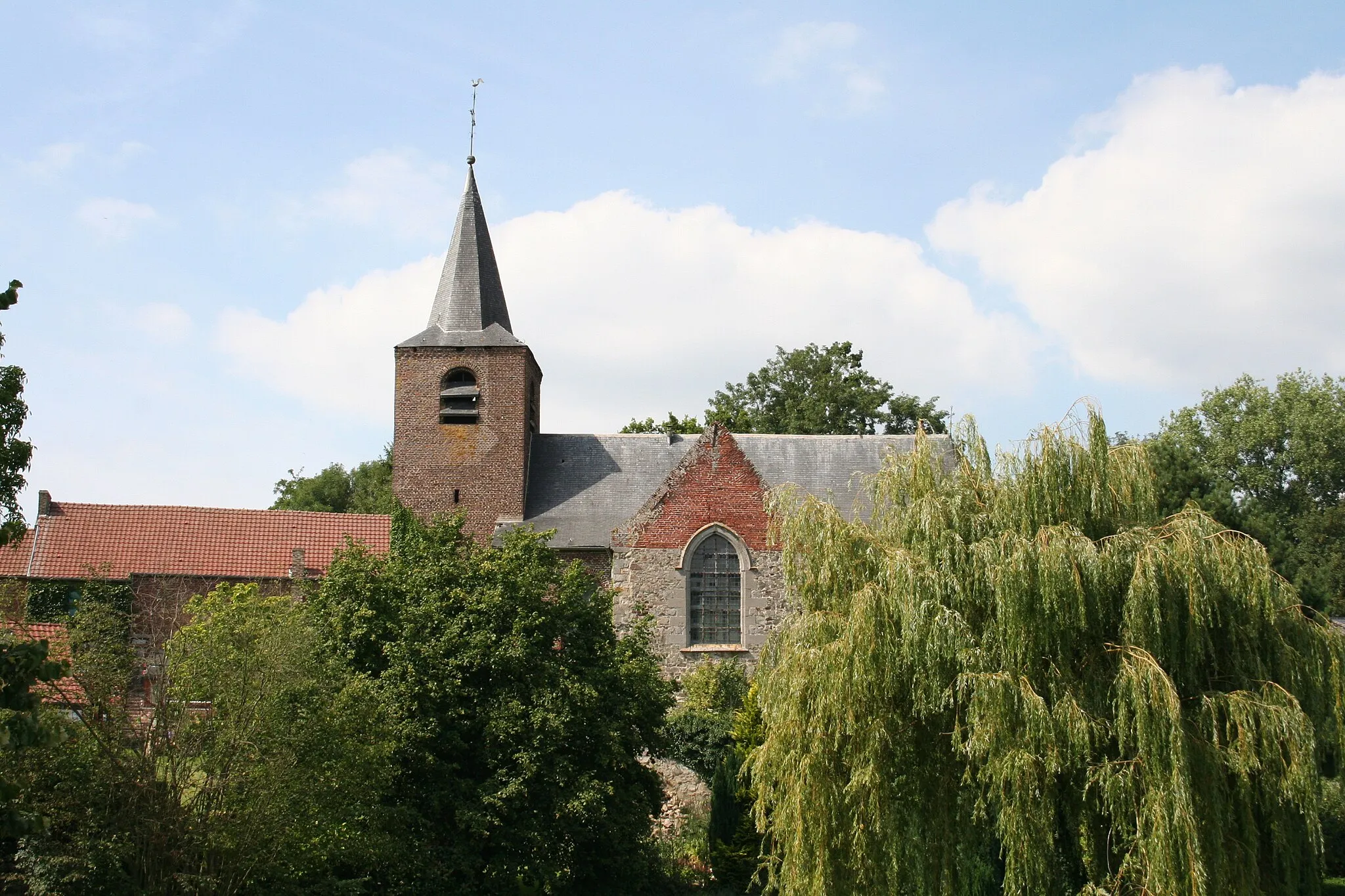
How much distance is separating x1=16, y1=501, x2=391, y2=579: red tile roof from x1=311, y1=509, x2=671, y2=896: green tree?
9.58m

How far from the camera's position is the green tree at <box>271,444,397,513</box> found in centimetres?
5175

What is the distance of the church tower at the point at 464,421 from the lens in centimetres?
2531

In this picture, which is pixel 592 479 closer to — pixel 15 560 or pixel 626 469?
pixel 626 469

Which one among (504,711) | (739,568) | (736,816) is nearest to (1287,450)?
(739,568)

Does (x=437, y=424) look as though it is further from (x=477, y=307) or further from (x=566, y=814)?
(x=566, y=814)

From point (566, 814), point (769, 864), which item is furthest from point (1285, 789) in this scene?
point (566, 814)

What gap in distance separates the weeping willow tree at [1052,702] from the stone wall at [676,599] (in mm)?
11177

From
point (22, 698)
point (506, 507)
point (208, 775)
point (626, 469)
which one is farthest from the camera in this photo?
point (626, 469)

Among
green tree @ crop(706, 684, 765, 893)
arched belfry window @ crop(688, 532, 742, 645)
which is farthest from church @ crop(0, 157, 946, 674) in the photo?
green tree @ crop(706, 684, 765, 893)

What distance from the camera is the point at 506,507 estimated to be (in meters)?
25.2

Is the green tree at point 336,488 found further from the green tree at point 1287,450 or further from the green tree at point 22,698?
the green tree at point 22,698

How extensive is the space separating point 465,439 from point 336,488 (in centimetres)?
3244

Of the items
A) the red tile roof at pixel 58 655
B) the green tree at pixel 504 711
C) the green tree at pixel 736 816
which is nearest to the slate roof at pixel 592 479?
the green tree at pixel 736 816

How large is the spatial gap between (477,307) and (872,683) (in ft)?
54.8
